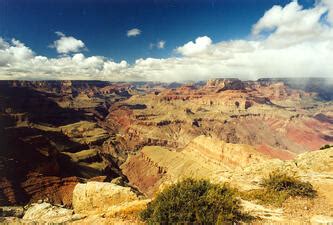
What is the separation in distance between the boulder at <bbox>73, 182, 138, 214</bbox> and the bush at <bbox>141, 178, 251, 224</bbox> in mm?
3062

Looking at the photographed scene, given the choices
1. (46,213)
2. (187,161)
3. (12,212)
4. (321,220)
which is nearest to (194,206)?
(321,220)

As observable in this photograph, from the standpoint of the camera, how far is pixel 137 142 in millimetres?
198250

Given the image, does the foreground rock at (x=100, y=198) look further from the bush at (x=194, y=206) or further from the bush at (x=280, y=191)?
the bush at (x=280, y=191)

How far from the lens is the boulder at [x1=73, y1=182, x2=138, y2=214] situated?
555 inches

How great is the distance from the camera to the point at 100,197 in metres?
14.4

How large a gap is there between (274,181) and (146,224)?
7.10m

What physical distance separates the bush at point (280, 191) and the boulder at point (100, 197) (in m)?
6.15

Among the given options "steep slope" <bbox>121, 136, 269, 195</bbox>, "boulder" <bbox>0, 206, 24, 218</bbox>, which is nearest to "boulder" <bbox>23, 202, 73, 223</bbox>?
"boulder" <bbox>0, 206, 24, 218</bbox>

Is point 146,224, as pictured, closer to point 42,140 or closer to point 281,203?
point 281,203

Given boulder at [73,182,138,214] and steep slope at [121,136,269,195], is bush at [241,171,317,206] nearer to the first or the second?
boulder at [73,182,138,214]

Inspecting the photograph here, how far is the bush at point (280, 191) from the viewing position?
503 inches

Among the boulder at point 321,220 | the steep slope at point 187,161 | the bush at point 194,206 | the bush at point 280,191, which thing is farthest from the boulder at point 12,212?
the steep slope at point 187,161

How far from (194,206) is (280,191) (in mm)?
5435

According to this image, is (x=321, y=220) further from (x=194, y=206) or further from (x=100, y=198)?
(x=100, y=198)
